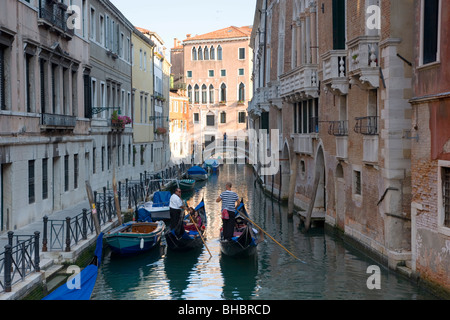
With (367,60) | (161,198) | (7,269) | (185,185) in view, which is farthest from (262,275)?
(185,185)

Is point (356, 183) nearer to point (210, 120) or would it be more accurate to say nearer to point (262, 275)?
point (262, 275)

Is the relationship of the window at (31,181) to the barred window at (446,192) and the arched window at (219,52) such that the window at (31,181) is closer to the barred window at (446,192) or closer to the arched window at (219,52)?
the barred window at (446,192)

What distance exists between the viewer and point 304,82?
52.5ft

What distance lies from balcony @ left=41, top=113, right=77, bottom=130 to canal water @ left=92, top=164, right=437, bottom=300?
315 cm

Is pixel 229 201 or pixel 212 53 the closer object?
pixel 229 201

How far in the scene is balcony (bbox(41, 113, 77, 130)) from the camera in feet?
44.4

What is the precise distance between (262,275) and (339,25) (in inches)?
227

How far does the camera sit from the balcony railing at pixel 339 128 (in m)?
13.0

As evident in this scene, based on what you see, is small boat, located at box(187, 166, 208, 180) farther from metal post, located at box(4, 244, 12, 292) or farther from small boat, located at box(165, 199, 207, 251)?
metal post, located at box(4, 244, 12, 292)

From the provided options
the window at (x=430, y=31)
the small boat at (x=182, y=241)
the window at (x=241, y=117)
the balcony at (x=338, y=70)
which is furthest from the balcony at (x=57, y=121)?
the window at (x=241, y=117)

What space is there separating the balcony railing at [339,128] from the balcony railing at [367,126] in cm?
107

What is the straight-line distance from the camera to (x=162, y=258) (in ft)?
41.0
